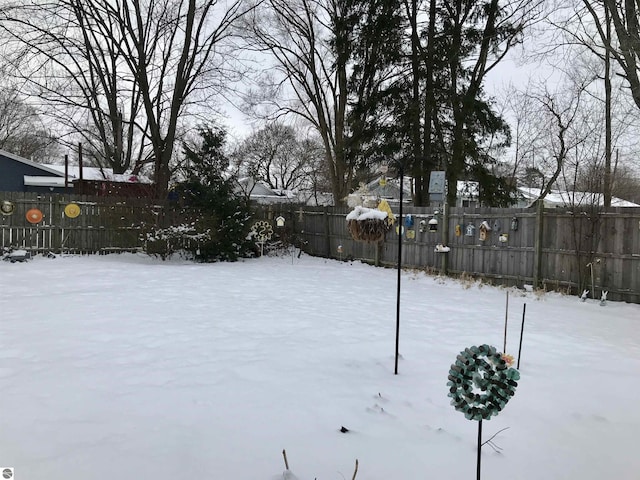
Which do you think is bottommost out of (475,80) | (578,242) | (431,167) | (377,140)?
(578,242)

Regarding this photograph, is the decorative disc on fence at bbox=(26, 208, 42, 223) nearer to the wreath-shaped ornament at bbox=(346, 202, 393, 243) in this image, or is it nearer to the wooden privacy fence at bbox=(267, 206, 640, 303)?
the wooden privacy fence at bbox=(267, 206, 640, 303)

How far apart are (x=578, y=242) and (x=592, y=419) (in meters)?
5.42

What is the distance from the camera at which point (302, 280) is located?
9.02 m

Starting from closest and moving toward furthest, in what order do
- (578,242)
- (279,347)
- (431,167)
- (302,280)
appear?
1. (279,347)
2. (578,242)
3. (302,280)
4. (431,167)

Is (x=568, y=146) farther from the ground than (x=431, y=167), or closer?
farther from the ground

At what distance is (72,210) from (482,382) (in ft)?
39.4

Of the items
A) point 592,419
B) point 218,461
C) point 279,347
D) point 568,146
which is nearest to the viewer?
point 218,461

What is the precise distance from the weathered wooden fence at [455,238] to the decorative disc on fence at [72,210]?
15 cm

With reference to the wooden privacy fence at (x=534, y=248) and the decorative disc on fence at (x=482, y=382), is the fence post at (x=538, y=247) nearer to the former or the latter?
the wooden privacy fence at (x=534, y=248)

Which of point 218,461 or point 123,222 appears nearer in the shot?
point 218,461

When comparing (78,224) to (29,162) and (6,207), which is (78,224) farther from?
(29,162)

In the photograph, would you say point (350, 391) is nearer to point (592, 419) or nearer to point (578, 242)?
point (592, 419)

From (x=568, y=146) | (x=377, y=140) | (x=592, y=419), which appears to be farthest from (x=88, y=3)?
(x=568, y=146)

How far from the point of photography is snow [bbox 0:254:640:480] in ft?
7.68
